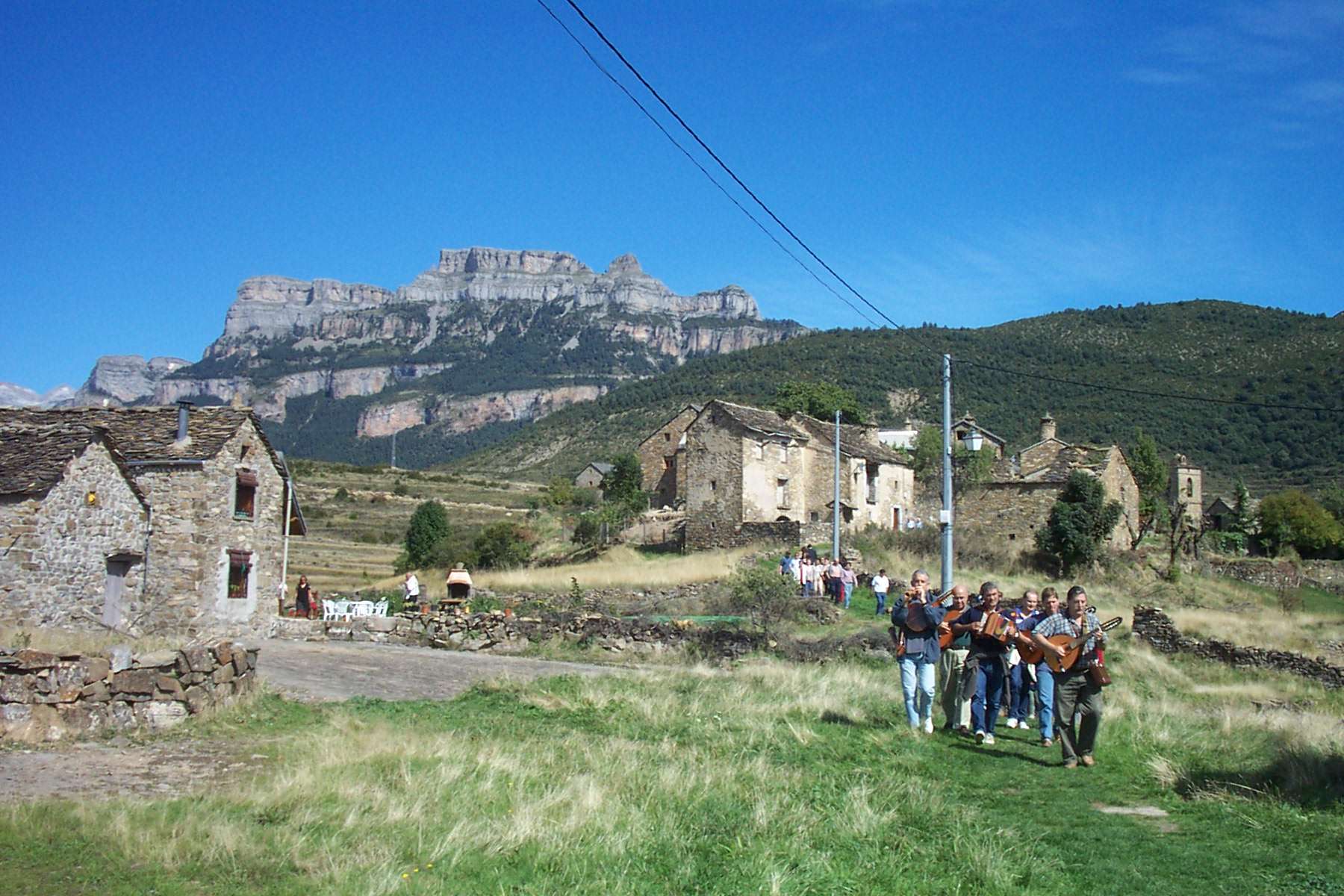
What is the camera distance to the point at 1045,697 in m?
12.5

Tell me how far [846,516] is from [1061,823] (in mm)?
35977

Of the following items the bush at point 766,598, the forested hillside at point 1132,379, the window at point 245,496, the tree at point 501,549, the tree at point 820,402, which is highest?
the forested hillside at point 1132,379

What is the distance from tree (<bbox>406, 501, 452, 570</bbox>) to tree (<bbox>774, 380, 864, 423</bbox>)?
681 inches

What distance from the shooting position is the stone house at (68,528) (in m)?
21.8

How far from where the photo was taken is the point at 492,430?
7549 inches

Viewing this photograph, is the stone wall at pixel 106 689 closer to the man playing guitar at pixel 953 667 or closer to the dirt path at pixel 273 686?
the dirt path at pixel 273 686

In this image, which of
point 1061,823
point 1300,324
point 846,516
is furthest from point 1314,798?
point 1300,324

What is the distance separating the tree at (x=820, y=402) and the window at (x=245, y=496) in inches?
1254

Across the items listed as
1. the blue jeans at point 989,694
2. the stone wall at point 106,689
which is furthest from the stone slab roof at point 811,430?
the stone wall at point 106,689

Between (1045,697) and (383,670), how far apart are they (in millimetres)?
10880

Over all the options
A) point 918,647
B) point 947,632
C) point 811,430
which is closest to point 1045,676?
point 947,632

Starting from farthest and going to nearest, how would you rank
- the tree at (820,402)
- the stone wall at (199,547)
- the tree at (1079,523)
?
the tree at (820,402) → the tree at (1079,523) → the stone wall at (199,547)

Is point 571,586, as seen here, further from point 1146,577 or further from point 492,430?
point 492,430

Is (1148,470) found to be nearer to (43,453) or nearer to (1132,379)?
(1132,379)
